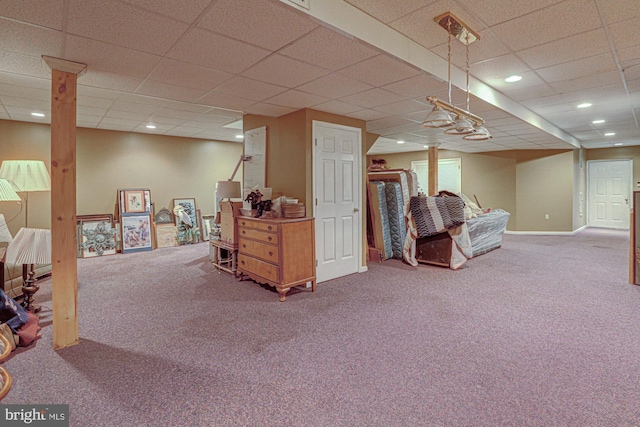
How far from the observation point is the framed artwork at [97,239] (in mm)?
5895

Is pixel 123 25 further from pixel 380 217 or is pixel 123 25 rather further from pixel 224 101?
pixel 380 217

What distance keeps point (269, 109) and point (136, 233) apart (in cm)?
412

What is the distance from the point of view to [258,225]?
3.91 metres

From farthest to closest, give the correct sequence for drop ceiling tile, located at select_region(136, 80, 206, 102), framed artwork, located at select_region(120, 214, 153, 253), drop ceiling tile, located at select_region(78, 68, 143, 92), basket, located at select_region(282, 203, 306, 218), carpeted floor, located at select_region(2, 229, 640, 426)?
framed artwork, located at select_region(120, 214, 153, 253) → basket, located at select_region(282, 203, 306, 218) → drop ceiling tile, located at select_region(136, 80, 206, 102) → drop ceiling tile, located at select_region(78, 68, 143, 92) → carpeted floor, located at select_region(2, 229, 640, 426)

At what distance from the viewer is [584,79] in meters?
3.73

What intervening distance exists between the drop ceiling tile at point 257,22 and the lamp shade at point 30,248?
2.26 meters

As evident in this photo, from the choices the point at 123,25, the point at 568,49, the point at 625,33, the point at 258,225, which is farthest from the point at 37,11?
the point at 625,33

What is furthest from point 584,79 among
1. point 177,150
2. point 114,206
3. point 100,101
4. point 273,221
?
point 114,206

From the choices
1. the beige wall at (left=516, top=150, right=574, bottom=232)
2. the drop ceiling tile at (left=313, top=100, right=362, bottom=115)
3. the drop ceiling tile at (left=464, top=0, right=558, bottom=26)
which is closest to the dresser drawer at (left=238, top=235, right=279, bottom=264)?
the drop ceiling tile at (left=313, top=100, right=362, bottom=115)

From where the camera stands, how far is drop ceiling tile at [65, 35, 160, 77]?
2.32 metres

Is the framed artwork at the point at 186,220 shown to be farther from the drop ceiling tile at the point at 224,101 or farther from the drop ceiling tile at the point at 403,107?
the drop ceiling tile at the point at 403,107

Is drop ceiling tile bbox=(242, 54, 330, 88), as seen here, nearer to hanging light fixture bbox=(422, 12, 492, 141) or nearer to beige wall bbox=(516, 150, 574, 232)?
hanging light fixture bbox=(422, 12, 492, 141)

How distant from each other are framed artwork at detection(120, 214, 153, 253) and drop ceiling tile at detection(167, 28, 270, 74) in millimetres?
4728

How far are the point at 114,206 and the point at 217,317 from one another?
4.73 metres
